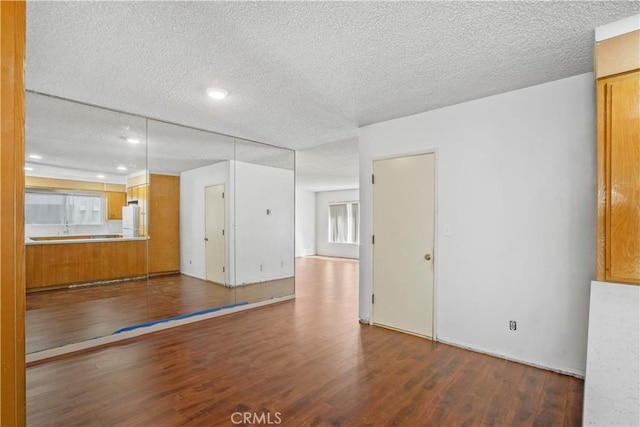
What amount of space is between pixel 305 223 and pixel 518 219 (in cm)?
895

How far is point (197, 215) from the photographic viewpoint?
14.6 feet

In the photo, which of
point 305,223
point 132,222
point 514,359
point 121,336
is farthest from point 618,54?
point 305,223

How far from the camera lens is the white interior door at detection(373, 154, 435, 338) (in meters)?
3.39

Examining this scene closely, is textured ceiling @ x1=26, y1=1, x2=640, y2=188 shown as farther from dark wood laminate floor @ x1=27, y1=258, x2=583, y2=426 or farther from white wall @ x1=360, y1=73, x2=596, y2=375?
dark wood laminate floor @ x1=27, y1=258, x2=583, y2=426

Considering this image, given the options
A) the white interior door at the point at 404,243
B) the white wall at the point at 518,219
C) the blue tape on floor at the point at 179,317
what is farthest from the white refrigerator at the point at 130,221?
the white wall at the point at 518,219

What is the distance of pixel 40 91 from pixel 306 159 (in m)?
4.03

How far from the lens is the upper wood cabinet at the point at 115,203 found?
3.57 metres

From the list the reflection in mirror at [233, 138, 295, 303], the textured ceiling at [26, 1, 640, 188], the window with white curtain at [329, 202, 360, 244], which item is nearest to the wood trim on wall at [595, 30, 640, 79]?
the textured ceiling at [26, 1, 640, 188]

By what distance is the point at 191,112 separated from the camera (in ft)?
11.2

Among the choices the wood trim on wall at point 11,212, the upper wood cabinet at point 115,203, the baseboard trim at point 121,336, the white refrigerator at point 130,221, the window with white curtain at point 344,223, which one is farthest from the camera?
the window with white curtain at point 344,223

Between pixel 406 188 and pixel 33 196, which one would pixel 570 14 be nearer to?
pixel 406 188

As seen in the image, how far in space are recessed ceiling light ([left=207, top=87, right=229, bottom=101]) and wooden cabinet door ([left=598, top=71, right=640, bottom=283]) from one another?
3.04 m

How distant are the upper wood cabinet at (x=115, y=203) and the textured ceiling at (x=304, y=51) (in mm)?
1034

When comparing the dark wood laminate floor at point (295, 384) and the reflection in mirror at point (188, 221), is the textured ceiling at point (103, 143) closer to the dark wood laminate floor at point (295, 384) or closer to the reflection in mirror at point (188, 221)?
the reflection in mirror at point (188, 221)
